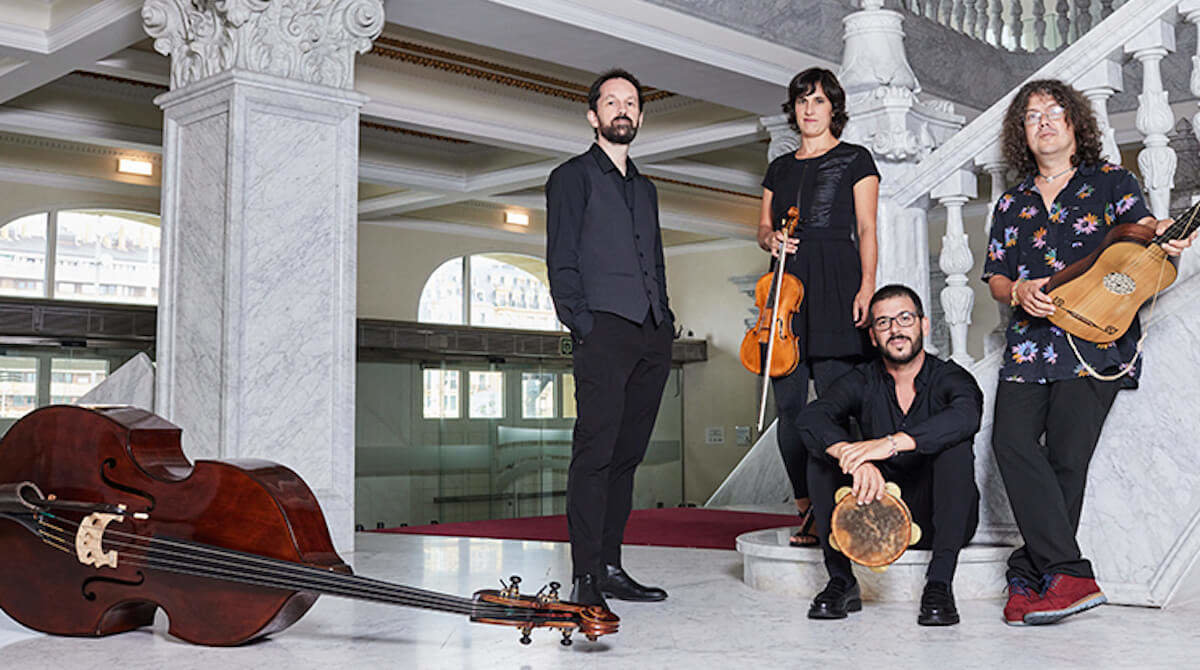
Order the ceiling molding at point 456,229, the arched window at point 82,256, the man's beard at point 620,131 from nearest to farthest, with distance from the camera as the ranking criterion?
the man's beard at point 620,131 < the arched window at point 82,256 < the ceiling molding at point 456,229

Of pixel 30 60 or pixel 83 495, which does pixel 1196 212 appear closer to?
pixel 83 495

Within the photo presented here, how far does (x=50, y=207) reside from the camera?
9922 mm

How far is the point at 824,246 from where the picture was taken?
363 centimetres

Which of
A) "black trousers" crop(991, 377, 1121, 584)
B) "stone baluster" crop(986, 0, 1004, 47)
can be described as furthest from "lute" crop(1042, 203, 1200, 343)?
"stone baluster" crop(986, 0, 1004, 47)

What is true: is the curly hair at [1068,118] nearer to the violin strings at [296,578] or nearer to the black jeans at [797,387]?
the black jeans at [797,387]

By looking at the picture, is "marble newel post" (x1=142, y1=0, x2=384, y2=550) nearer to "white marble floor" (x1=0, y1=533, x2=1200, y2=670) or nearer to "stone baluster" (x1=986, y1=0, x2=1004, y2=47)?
"white marble floor" (x1=0, y1=533, x2=1200, y2=670)

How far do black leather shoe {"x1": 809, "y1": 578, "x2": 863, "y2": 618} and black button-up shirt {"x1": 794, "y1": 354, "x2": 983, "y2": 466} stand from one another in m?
0.34

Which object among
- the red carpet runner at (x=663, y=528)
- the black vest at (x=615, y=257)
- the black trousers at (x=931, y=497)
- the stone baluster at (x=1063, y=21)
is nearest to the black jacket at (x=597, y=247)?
the black vest at (x=615, y=257)

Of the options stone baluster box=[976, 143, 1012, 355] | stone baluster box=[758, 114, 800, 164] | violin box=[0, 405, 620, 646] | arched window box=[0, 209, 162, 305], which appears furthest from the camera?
arched window box=[0, 209, 162, 305]

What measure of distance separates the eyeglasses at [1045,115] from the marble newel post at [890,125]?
0.95 m

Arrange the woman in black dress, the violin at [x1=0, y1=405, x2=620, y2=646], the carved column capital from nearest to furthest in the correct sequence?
the violin at [x1=0, y1=405, x2=620, y2=646] < the woman in black dress < the carved column capital

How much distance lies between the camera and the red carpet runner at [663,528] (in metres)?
5.29

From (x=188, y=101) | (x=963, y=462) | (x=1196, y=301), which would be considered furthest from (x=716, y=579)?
(x=188, y=101)

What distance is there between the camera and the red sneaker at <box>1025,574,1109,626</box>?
119 inches
